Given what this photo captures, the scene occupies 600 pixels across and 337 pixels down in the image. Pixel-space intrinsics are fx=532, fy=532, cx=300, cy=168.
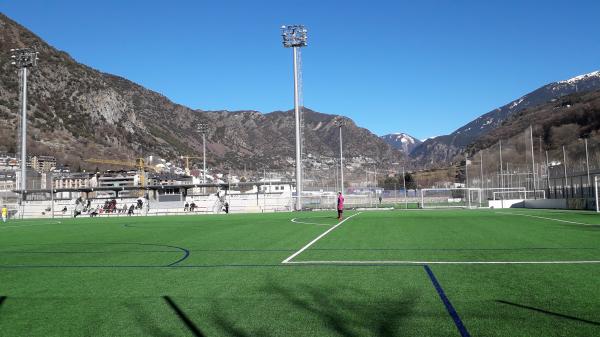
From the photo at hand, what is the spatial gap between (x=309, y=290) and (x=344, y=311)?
1472 mm

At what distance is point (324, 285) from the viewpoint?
8.08 metres

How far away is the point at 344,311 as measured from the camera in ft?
20.7

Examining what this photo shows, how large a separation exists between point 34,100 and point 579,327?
521 feet

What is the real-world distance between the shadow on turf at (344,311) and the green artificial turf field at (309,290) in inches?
0.5

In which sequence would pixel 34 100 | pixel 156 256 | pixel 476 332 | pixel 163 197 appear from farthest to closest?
pixel 34 100 < pixel 163 197 < pixel 156 256 < pixel 476 332

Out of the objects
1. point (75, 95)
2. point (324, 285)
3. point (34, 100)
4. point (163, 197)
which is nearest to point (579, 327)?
point (324, 285)

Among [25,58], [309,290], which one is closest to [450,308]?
[309,290]

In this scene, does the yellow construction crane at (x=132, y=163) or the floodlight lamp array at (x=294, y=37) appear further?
the yellow construction crane at (x=132, y=163)

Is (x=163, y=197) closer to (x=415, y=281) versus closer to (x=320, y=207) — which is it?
(x=320, y=207)

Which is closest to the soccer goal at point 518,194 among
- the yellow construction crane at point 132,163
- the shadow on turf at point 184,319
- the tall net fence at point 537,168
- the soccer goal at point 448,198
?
the tall net fence at point 537,168

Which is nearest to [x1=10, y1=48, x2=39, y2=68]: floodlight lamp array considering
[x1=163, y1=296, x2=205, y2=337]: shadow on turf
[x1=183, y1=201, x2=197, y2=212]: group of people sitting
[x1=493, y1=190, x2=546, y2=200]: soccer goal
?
[x1=183, y1=201, x2=197, y2=212]: group of people sitting

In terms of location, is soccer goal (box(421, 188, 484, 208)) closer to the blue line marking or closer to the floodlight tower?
the floodlight tower

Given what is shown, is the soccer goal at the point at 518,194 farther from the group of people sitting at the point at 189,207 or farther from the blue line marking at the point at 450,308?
the blue line marking at the point at 450,308

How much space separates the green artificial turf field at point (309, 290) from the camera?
18.7 ft
